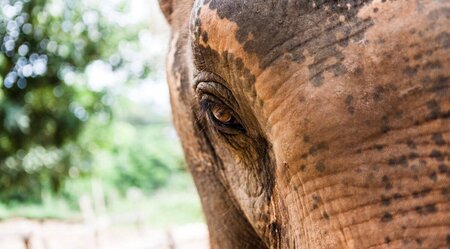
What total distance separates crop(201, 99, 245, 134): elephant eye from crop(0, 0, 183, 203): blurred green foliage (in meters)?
7.53

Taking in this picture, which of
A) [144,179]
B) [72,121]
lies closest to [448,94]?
[72,121]

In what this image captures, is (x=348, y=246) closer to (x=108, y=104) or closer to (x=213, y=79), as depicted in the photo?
(x=213, y=79)

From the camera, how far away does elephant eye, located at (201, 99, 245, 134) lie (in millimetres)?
1580

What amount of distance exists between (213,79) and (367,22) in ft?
1.69

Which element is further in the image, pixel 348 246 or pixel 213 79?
pixel 213 79

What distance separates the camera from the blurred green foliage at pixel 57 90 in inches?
375

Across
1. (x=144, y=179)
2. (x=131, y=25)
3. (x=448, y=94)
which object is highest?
(x=144, y=179)

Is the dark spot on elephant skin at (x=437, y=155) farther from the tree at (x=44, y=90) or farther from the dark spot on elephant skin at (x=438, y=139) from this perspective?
the tree at (x=44, y=90)

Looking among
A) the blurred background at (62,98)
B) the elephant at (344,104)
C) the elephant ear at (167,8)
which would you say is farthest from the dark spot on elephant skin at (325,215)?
the blurred background at (62,98)

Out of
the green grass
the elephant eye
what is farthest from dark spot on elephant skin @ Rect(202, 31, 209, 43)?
the green grass

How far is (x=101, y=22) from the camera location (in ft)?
36.9

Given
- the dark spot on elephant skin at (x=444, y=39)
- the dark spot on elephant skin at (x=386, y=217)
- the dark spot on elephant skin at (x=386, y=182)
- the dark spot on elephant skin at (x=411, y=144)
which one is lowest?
the dark spot on elephant skin at (x=386, y=217)

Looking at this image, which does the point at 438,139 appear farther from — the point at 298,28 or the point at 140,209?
the point at 140,209

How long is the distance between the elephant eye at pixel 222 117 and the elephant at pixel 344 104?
0.05m
